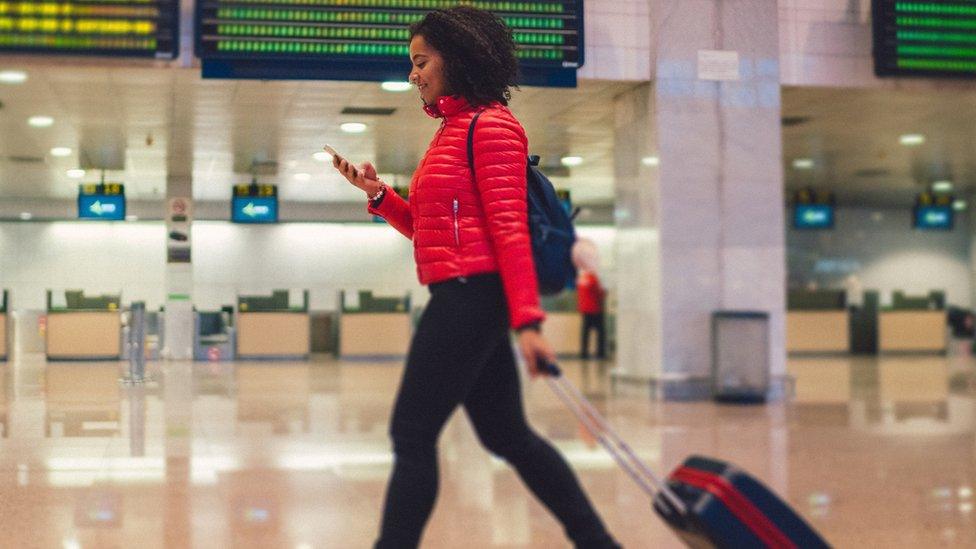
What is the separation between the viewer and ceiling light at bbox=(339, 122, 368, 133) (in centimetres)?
1360

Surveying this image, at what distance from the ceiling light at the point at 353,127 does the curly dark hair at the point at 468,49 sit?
10.6 meters

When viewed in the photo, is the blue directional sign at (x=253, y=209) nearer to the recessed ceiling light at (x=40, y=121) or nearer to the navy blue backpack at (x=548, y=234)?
the recessed ceiling light at (x=40, y=121)

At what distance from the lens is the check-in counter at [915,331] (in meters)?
22.8

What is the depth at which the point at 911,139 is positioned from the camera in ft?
50.3

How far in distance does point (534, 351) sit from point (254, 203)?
56.9 feet

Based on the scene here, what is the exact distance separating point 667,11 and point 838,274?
1789cm

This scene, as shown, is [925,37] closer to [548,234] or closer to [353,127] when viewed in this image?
Answer: [353,127]

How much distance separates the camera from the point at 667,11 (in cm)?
1031

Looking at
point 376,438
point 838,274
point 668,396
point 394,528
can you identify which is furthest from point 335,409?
point 838,274

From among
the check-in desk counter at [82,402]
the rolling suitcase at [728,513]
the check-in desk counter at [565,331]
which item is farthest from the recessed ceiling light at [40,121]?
the rolling suitcase at [728,513]

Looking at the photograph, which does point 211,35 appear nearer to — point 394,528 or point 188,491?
point 188,491

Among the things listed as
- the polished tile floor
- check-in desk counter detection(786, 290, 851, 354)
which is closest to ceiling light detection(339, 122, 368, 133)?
the polished tile floor

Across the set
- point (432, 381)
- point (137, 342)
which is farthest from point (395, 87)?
point (432, 381)

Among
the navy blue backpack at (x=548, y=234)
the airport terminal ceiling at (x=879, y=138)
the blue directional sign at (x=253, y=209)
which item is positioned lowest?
the navy blue backpack at (x=548, y=234)
